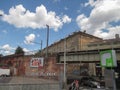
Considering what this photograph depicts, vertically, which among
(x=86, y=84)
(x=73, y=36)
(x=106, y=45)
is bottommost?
(x=86, y=84)

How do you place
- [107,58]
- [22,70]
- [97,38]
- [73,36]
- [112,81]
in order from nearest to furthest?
1. [112,81]
2. [107,58]
3. [22,70]
4. [73,36]
5. [97,38]

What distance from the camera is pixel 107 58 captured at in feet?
34.0

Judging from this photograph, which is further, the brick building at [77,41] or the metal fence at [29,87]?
the brick building at [77,41]

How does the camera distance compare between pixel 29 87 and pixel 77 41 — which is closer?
pixel 29 87

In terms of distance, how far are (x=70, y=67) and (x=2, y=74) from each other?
2416 cm

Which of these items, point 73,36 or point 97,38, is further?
point 97,38

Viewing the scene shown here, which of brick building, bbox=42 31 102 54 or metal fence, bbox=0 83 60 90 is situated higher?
brick building, bbox=42 31 102 54

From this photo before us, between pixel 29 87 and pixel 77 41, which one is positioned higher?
pixel 77 41

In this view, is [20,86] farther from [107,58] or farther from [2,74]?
[2,74]

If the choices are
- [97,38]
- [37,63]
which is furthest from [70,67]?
[97,38]

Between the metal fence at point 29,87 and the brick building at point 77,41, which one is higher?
the brick building at point 77,41

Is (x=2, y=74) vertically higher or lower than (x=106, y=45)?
lower

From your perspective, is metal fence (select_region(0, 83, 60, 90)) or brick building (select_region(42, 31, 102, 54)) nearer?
metal fence (select_region(0, 83, 60, 90))

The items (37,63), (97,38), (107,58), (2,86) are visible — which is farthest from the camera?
(97,38)
